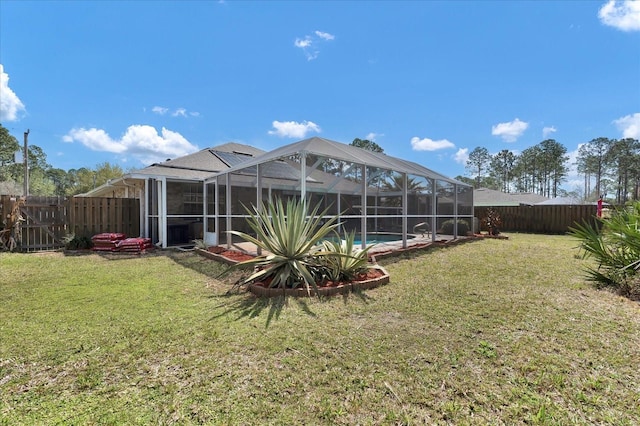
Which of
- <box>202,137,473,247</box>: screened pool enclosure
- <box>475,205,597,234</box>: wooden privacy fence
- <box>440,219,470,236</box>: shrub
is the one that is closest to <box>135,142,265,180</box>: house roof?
<box>202,137,473,247</box>: screened pool enclosure

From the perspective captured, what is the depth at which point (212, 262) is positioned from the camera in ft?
25.0

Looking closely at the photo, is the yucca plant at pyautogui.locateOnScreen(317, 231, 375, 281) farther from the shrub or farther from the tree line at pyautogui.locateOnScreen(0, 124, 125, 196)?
the tree line at pyautogui.locateOnScreen(0, 124, 125, 196)

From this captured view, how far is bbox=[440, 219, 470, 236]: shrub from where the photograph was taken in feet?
38.0

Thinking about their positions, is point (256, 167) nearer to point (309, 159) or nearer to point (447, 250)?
point (309, 159)

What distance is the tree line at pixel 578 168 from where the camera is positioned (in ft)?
135

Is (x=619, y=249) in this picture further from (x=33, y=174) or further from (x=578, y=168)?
(x=33, y=174)

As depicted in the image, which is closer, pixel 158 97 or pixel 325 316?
pixel 325 316

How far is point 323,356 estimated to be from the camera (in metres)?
2.80

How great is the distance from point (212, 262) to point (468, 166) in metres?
56.7

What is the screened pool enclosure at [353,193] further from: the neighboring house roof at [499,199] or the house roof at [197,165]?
the neighboring house roof at [499,199]

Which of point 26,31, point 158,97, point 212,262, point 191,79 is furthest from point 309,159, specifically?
point 158,97

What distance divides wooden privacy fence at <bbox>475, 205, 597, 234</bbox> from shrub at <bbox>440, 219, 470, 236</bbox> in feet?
12.1

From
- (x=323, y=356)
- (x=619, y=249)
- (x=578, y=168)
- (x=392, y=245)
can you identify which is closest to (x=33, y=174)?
(x=392, y=245)

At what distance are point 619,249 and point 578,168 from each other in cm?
5510
